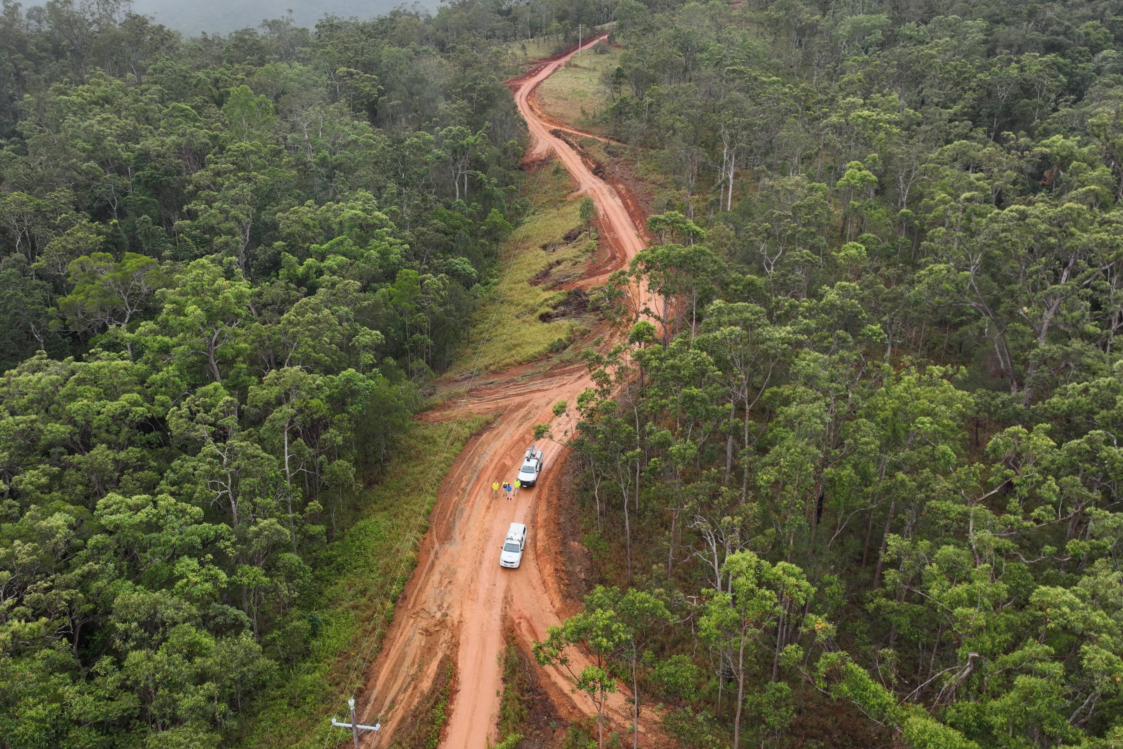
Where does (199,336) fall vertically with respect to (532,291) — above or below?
above

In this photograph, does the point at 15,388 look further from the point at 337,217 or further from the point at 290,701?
the point at 337,217

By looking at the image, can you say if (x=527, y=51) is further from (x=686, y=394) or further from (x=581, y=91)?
(x=686, y=394)

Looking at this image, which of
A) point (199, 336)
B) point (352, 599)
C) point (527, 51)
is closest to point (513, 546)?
point (352, 599)

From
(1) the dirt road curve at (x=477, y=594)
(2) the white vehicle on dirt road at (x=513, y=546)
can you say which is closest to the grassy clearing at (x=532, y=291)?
(1) the dirt road curve at (x=477, y=594)

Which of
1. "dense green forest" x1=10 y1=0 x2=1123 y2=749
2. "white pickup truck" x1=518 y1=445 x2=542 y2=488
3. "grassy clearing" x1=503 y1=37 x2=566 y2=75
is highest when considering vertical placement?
Answer: "grassy clearing" x1=503 y1=37 x2=566 y2=75

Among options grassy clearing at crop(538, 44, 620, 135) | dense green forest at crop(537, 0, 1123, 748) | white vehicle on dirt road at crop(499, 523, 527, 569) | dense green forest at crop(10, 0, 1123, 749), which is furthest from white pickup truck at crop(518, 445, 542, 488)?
grassy clearing at crop(538, 44, 620, 135)

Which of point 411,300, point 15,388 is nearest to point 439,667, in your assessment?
point 15,388

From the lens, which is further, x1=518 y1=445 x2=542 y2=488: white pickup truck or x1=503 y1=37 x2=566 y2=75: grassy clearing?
x1=503 y1=37 x2=566 y2=75: grassy clearing

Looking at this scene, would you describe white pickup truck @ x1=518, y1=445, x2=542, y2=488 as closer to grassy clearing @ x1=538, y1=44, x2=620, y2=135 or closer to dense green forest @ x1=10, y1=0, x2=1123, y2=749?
dense green forest @ x1=10, y1=0, x2=1123, y2=749
